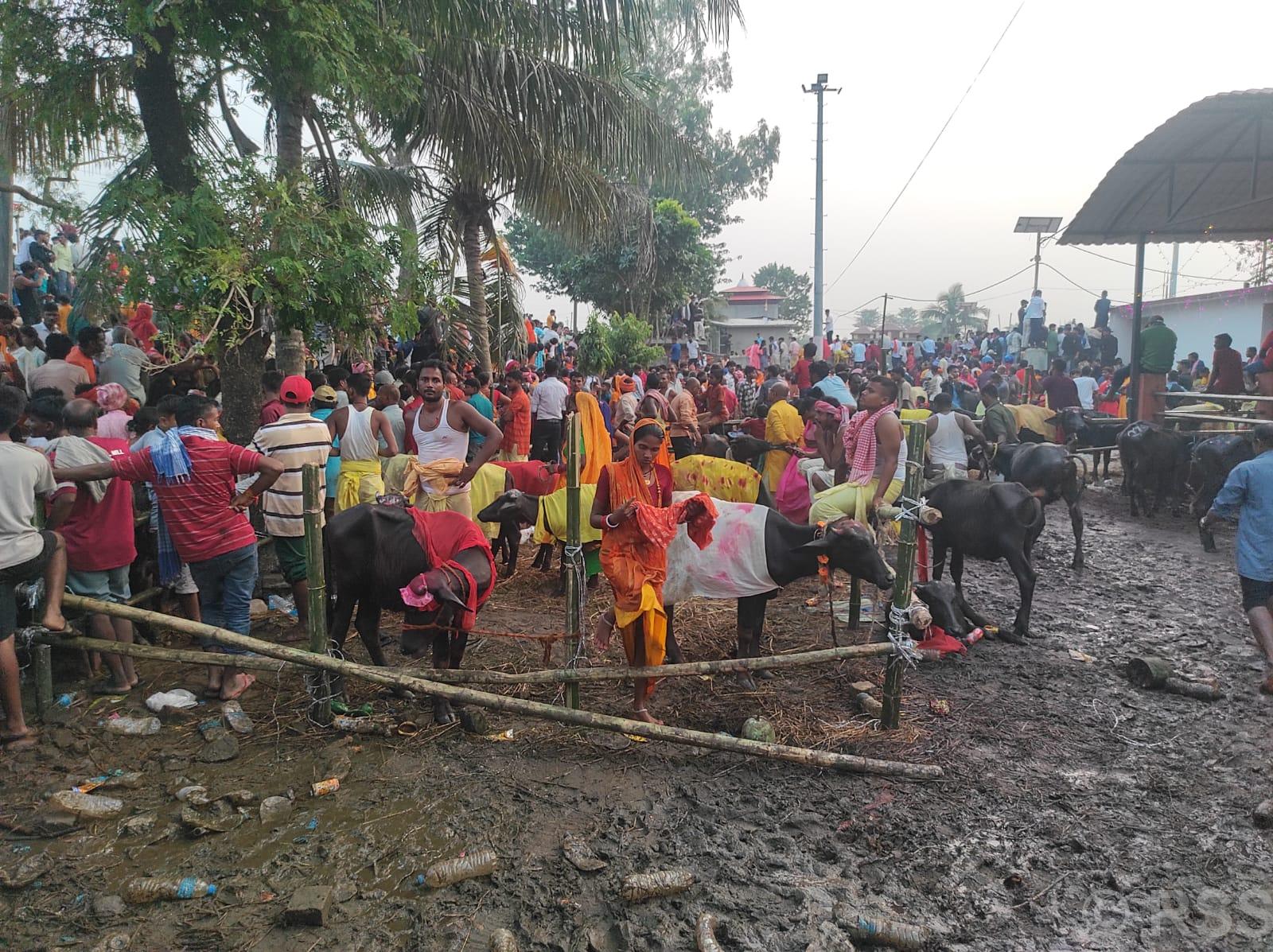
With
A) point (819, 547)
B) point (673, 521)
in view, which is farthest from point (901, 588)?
point (673, 521)

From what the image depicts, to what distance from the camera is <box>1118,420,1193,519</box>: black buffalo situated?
480 inches

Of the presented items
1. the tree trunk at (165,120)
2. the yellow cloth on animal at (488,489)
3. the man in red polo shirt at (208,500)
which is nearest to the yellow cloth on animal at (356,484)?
the yellow cloth on animal at (488,489)

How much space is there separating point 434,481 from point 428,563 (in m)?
1.42

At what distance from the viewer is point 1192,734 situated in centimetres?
548

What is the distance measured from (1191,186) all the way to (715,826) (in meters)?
14.6

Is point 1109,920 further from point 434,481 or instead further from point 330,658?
point 434,481

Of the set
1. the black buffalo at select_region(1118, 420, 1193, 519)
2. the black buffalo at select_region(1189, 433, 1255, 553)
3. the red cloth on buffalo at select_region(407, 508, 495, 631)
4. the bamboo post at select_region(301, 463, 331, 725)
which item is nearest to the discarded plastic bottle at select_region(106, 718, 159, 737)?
the bamboo post at select_region(301, 463, 331, 725)

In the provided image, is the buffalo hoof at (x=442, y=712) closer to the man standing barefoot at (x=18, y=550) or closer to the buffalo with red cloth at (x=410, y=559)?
the buffalo with red cloth at (x=410, y=559)

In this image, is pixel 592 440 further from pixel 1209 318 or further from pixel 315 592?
pixel 1209 318

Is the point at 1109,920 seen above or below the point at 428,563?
→ below

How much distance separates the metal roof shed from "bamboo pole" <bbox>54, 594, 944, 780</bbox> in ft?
35.2

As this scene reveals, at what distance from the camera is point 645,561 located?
522 centimetres

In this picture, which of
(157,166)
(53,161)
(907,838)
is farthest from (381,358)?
(907,838)

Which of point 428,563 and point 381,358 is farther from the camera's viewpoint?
point 381,358
